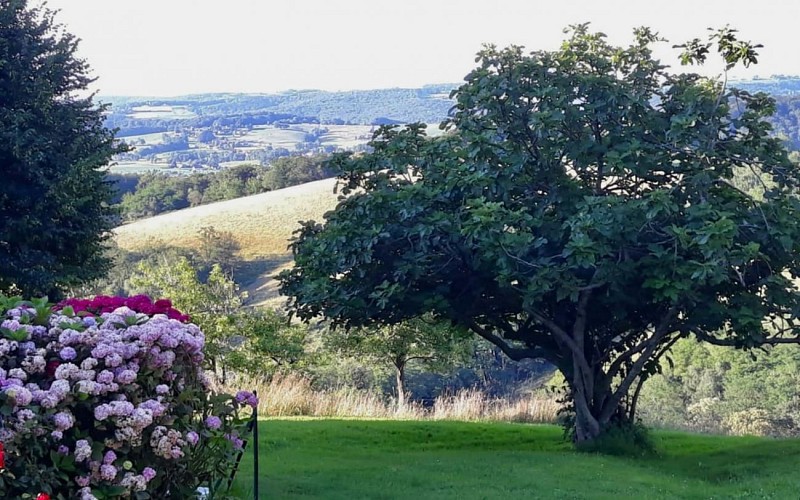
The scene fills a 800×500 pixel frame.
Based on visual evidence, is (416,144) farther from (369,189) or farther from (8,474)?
(8,474)

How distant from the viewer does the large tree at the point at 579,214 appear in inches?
391

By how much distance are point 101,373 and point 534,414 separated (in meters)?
14.0

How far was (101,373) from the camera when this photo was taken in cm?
519

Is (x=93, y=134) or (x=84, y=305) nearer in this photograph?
(x=84, y=305)

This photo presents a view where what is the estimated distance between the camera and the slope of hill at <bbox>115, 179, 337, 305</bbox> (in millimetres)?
49656

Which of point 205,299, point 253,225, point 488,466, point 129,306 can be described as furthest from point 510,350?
point 253,225

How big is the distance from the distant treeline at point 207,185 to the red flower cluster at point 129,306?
59.2 metres

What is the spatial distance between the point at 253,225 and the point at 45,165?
3733 cm

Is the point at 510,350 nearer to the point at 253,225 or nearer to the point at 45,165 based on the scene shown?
the point at 45,165

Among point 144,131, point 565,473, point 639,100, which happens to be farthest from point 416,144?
point 144,131

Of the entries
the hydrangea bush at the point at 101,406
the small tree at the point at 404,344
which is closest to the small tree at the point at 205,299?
the small tree at the point at 404,344

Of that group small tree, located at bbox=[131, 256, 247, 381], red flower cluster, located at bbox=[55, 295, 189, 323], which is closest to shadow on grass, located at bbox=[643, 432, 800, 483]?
red flower cluster, located at bbox=[55, 295, 189, 323]

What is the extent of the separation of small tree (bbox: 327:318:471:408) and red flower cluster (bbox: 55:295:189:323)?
11594 mm

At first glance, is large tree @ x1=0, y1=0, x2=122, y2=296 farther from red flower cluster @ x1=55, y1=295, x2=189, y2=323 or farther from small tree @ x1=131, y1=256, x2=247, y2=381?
red flower cluster @ x1=55, y1=295, x2=189, y2=323
